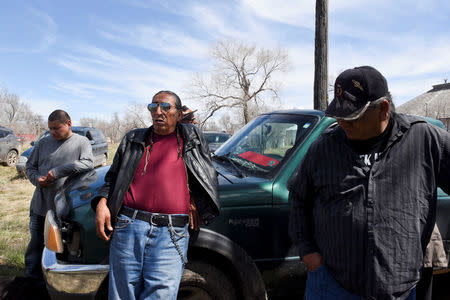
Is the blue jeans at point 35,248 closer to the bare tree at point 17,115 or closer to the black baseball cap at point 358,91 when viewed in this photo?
the black baseball cap at point 358,91

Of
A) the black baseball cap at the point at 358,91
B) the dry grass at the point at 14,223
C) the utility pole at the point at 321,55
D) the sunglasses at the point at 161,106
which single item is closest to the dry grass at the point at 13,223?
the dry grass at the point at 14,223

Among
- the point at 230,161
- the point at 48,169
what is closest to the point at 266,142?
A: the point at 230,161

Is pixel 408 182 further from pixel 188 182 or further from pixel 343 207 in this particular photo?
pixel 188 182

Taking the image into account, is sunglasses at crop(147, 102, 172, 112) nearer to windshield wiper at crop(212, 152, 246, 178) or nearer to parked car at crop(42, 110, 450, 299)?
parked car at crop(42, 110, 450, 299)

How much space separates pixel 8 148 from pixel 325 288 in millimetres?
14688

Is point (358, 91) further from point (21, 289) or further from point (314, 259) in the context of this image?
Answer: point (21, 289)

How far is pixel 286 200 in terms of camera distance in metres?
2.46

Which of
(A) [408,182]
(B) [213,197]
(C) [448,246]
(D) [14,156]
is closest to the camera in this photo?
(A) [408,182]

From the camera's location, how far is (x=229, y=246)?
2318 mm

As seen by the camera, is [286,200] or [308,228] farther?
[286,200]

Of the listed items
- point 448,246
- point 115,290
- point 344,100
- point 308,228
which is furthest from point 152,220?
point 448,246

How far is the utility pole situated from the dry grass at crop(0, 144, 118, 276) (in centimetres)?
598

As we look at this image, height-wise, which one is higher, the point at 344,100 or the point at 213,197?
the point at 344,100

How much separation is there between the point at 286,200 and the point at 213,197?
0.61 m
